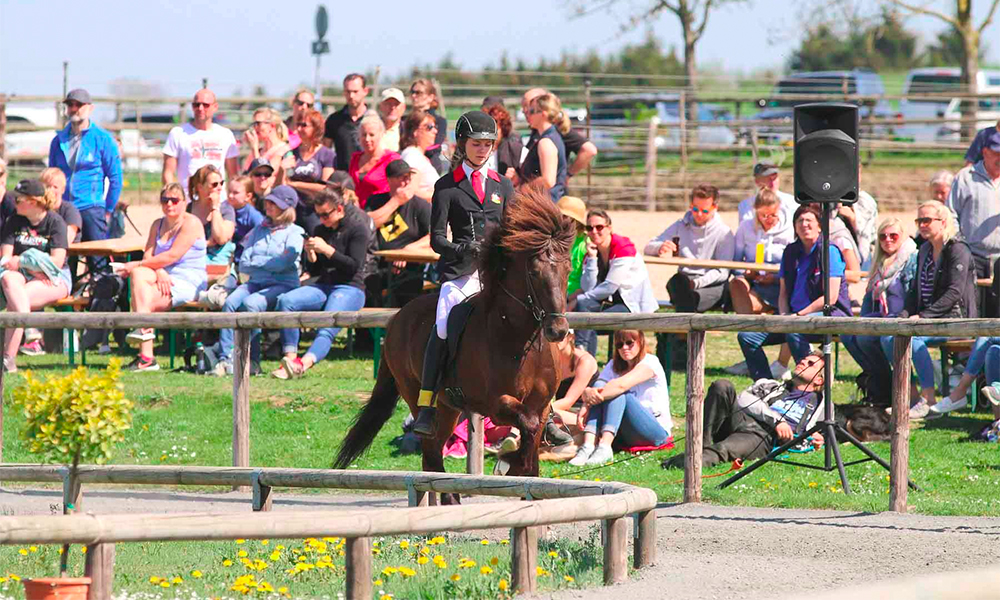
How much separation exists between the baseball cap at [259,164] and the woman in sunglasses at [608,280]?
3849mm

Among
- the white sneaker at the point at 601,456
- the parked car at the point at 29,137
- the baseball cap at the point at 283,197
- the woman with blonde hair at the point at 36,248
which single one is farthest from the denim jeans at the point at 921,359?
the parked car at the point at 29,137

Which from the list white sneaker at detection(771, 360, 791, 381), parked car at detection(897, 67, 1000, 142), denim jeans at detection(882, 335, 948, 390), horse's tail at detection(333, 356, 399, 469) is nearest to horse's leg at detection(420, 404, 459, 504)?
horse's tail at detection(333, 356, 399, 469)

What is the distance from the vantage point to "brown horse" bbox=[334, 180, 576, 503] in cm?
809

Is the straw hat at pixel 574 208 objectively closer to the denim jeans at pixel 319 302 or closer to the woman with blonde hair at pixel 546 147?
the woman with blonde hair at pixel 546 147

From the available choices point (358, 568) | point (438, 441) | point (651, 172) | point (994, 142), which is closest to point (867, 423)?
point (438, 441)

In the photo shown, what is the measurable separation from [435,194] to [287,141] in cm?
735

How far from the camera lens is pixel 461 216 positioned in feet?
29.5

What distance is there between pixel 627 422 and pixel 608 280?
178 cm

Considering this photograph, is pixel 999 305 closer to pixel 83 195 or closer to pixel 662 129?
pixel 83 195

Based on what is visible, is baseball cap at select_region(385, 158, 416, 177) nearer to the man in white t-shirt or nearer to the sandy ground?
the man in white t-shirt

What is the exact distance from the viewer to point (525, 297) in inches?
324

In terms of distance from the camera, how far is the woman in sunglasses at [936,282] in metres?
11.2

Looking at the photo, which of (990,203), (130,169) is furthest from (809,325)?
(130,169)

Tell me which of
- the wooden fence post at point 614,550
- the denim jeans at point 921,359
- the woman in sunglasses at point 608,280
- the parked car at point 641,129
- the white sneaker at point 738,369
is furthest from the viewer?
the parked car at point 641,129
